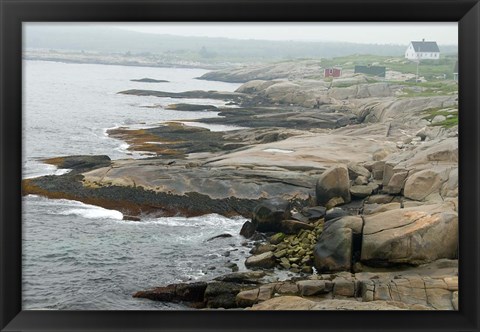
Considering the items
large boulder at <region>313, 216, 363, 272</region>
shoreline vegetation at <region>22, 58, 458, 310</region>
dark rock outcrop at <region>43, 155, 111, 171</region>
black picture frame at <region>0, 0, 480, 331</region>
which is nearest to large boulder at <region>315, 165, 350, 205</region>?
shoreline vegetation at <region>22, 58, 458, 310</region>

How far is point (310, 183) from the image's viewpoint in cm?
374

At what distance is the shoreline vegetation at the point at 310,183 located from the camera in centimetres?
361

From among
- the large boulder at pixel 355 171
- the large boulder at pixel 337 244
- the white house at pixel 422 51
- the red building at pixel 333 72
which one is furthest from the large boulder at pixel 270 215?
the white house at pixel 422 51

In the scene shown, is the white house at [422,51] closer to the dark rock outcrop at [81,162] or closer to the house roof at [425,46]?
the house roof at [425,46]

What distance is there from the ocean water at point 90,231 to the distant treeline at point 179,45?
11 cm

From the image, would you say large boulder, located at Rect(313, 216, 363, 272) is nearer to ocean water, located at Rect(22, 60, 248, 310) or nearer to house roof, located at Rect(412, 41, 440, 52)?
ocean water, located at Rect(22, 60, 248, 310)

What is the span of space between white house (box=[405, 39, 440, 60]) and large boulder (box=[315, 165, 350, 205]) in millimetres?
661

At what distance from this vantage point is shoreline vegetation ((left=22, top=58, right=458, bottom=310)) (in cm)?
361

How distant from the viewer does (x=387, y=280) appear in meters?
3.61

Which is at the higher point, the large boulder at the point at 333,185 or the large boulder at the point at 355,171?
the large boulder at the point at 355,171

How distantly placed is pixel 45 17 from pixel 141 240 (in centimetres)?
121

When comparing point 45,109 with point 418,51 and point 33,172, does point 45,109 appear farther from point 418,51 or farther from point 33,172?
point 418,51

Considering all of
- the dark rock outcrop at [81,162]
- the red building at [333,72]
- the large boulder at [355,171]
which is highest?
the red building at [333,72]
